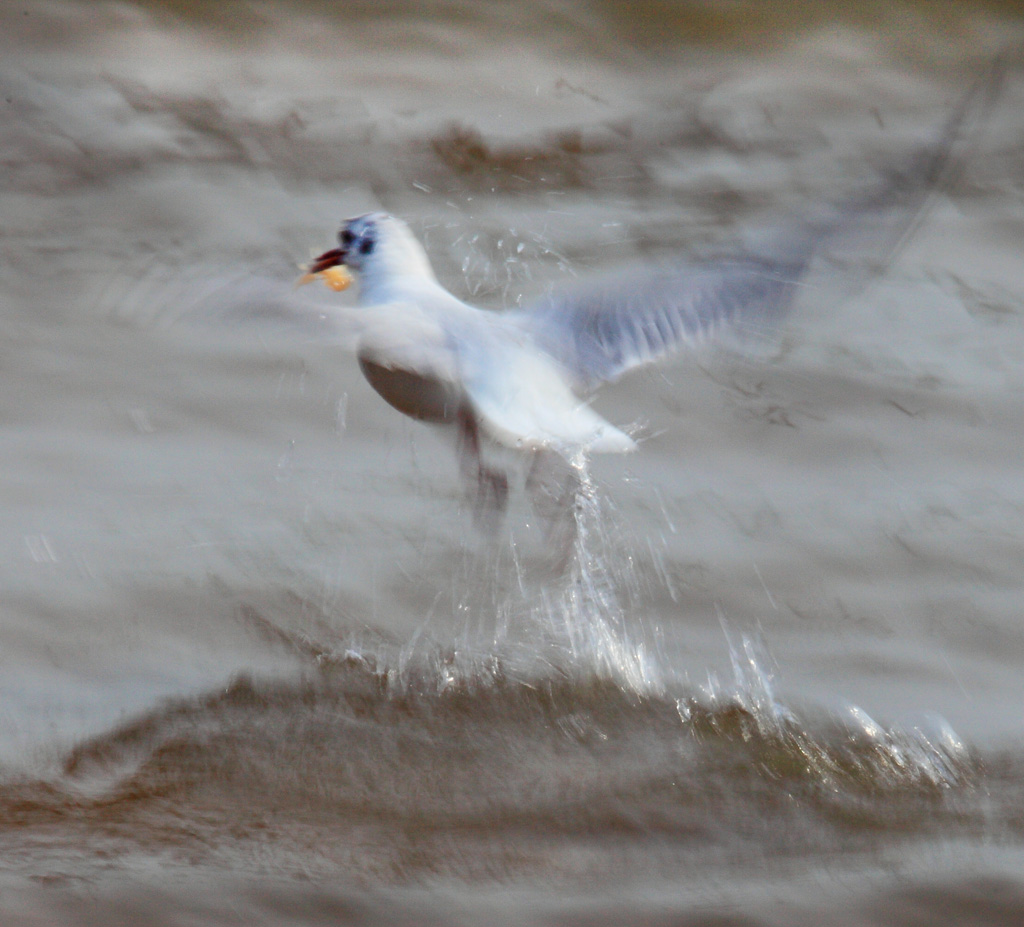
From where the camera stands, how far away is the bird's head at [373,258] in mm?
2219

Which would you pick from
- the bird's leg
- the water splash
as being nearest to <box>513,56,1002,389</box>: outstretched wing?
the bird's leg

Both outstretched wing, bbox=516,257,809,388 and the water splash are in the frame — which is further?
the water splash

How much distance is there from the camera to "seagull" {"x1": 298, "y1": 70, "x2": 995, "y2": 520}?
6.32 feet

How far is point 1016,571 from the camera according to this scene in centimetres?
302

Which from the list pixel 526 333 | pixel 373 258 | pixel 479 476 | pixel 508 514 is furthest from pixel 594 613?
pixel 373 258

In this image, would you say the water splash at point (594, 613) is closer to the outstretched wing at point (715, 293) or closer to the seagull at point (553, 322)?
the seagull at point (553, 322)

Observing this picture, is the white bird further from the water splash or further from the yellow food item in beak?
the water splash

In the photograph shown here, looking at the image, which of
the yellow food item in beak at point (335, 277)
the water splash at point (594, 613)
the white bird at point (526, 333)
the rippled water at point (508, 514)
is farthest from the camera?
the water splash at point (594, 613)

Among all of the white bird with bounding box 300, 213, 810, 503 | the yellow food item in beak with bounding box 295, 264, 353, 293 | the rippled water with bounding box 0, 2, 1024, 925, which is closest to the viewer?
the rippled water with bounding box 0, 2, 1024, 925

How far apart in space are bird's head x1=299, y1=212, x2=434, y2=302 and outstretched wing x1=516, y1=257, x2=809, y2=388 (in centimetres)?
23

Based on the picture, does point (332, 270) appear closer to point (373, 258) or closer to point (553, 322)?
point (373, 258)

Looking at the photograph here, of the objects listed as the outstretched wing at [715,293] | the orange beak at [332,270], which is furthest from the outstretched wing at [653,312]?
the orange beak at [332,270]

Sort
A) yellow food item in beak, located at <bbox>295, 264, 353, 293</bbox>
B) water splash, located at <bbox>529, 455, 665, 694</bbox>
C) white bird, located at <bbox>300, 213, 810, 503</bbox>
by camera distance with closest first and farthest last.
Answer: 1. white bird, located at <bbox>300, 213, 810, 503</bbox>
2. yellow food item in beak, located at <bbox>295, 264, 353, 293</bbox>
3. water splash, located at <bbox>529, 455, 665, 694</bbox>

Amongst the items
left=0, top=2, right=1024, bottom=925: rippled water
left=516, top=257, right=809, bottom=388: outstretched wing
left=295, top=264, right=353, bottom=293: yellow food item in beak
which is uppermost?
left=516, top=257, right=809, bottom=388: outstretched wing
